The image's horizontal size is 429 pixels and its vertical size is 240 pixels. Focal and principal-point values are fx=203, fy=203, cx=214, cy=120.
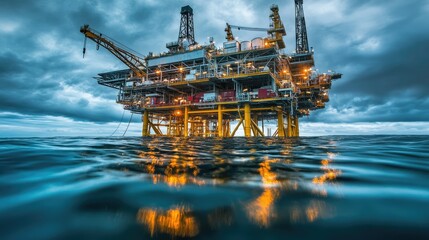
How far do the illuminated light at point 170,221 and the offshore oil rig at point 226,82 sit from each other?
24.1m

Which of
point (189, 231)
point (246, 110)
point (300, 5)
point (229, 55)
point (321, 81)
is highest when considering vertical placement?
point (300, 5)

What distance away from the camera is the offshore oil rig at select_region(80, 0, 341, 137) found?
27328 mm

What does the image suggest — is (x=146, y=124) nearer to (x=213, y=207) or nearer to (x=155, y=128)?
(x=155, y=128)

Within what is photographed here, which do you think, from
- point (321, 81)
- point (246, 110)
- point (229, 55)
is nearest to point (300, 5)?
point (321, 81)

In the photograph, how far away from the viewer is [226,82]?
98.5 feet

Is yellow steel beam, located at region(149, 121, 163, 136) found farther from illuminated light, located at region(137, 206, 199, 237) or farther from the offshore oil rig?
illuminated light, located at region(137, 206, 199, 237)

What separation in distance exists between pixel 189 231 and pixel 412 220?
160 centimetres

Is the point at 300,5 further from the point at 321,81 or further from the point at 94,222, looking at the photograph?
the point at 94,222

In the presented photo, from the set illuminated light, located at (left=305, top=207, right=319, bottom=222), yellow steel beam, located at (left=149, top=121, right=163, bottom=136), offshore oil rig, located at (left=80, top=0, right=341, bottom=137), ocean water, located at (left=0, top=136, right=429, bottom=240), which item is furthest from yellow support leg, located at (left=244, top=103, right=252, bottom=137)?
illuminated light, located at (left=305, top=207, right=319, bottom=222)

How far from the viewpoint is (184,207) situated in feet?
5.73

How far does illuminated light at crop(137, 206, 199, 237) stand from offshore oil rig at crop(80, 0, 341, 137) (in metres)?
24.1

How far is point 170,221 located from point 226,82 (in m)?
29.3

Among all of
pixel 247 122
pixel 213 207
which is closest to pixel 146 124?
pixel 247 122

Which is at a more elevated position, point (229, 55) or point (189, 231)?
point (229, 55)
